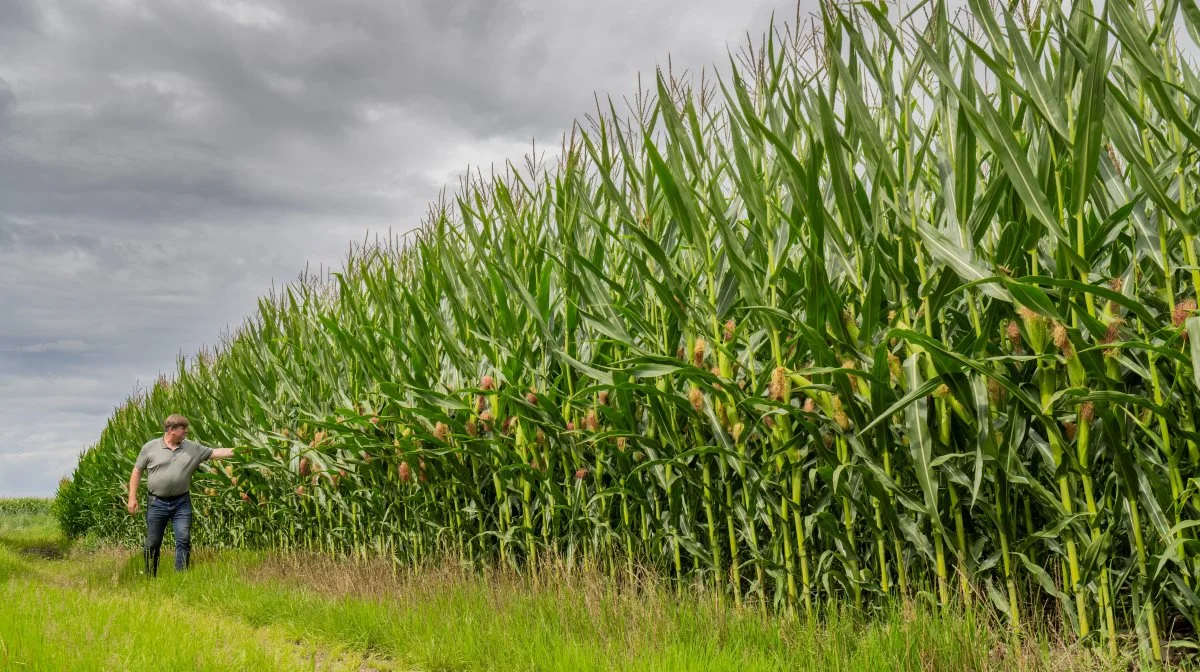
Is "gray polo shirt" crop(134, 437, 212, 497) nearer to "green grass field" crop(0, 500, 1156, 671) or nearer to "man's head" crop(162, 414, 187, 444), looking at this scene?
"man's head" crop(162, 414, 187, 444)

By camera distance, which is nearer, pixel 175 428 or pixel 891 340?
pixel 891 340

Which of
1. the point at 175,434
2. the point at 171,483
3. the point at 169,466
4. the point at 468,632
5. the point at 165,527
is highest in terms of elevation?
the point at 175,434

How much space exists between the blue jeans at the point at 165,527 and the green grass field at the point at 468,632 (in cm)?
198

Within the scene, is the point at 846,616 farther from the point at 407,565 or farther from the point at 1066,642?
the point at 407,565

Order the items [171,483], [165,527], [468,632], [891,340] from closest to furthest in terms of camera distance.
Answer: [891,340]
[468,632]
[171,483]
[165,527]

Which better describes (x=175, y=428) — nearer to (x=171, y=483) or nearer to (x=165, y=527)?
(x=171, y=483)

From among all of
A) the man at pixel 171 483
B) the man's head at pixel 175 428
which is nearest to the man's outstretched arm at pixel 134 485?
the man at pixel 171 483

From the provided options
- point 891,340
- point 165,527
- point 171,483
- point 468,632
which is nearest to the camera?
point 891,340

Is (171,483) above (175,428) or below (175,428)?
below

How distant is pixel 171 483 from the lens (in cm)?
831

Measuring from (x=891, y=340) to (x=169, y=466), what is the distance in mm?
7566

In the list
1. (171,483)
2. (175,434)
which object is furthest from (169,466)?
(175,434)

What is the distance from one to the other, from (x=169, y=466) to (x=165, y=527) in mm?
650

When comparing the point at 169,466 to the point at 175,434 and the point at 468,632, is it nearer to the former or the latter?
the point at 175,434
